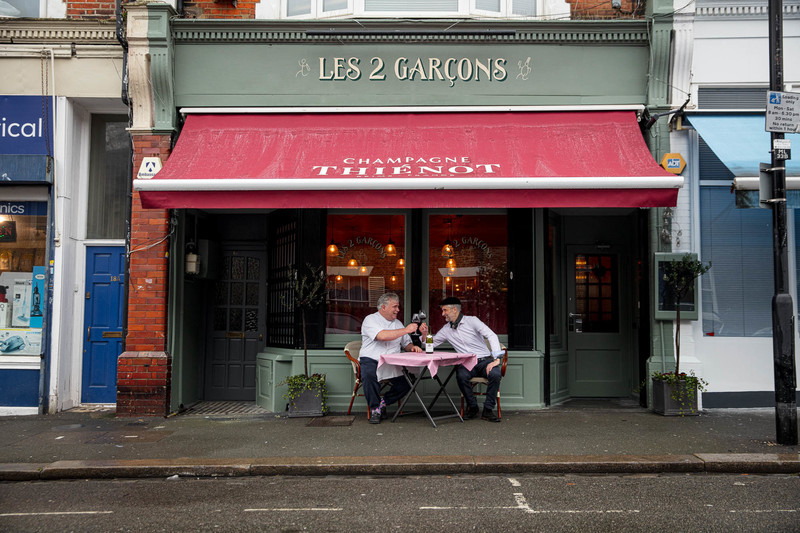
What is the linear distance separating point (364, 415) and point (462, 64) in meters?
4.86

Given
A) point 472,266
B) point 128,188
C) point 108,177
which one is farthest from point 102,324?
point 472,266

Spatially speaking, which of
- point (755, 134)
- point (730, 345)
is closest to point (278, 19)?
point (755, 134)

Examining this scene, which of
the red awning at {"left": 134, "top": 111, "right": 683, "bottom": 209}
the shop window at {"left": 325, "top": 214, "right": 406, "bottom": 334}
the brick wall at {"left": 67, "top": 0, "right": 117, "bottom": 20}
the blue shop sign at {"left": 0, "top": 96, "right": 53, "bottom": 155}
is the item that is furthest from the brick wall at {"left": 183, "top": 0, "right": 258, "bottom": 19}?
the shop window at {"left": 325, "top": 214, "right": 406, "bottom": 334}

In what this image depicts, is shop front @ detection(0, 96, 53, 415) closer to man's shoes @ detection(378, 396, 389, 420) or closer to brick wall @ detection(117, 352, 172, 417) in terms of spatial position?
brick wall @ detection(117, 352, 172, 417)

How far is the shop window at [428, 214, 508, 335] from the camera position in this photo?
8.95 metres

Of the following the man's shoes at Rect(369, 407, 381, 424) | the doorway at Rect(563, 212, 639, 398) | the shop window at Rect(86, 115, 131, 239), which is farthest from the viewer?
the doorway at Rect(563, 212, 639, 398)

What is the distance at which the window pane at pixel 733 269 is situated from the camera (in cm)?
862

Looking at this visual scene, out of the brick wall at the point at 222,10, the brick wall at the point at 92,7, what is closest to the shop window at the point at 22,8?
the brick wall at the point at 92,7

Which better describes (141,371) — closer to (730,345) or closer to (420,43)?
(420,43)

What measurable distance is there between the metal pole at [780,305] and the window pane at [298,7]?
5825mm

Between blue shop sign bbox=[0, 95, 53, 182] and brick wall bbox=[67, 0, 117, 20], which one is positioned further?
brick wall bbox=[67, 0, 117, 20]

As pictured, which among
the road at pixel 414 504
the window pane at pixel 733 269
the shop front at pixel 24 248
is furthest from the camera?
the shop front at pixel 24 248

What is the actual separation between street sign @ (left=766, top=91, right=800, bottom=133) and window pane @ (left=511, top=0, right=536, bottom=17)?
3.73 meters

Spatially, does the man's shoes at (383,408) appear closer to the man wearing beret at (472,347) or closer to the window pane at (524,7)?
the man wearing beret at (472,347)
